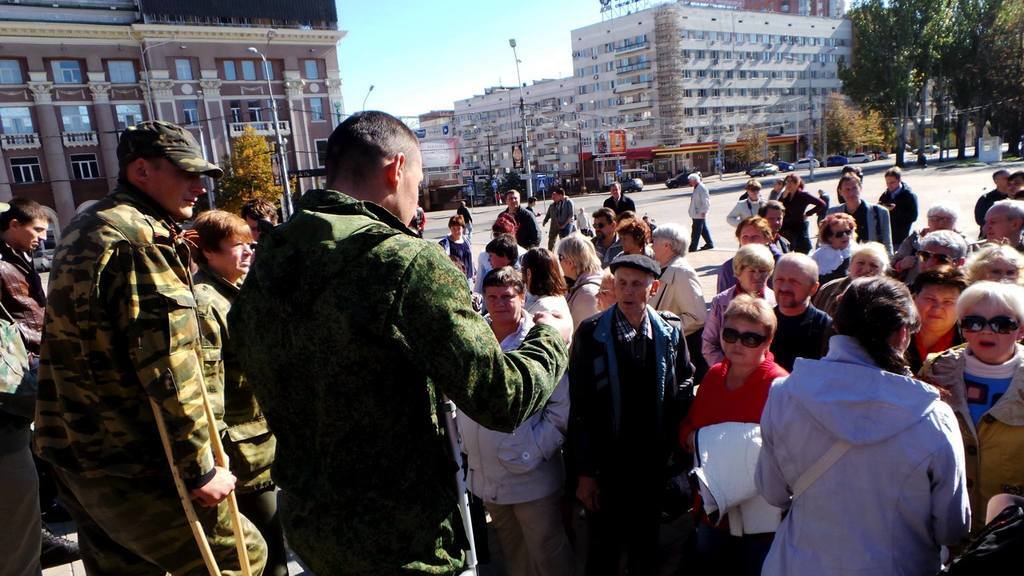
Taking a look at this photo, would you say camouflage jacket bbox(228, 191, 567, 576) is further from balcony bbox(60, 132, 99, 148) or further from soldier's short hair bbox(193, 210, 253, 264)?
balcony bbox(60, 132, 99, 148)

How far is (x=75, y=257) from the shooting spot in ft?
7.03

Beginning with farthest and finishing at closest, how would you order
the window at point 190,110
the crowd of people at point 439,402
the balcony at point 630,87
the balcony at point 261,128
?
1. the balcony at point 630,87
2. the balcony at point 261,128
3. the window at point 190,110
4. the crowd of people at point 439,402

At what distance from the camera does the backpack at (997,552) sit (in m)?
1.15

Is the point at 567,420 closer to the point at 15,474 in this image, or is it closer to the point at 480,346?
the point at 480,346

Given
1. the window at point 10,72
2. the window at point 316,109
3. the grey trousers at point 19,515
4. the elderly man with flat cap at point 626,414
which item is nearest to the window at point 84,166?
the window at point 10,72

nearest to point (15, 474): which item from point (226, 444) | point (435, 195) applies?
point (226, 444)

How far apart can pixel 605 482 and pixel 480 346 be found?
202 centimetres

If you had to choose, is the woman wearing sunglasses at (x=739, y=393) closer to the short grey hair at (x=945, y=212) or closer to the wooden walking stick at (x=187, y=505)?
the wooden walking stick at (x=187, y=505)

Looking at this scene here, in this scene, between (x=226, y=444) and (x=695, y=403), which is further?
(x=695, y=403)

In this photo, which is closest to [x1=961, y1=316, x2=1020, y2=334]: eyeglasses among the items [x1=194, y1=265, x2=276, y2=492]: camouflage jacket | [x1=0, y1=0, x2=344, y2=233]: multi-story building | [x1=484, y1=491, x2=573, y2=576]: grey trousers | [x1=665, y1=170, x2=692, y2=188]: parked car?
[x1=484, y1=491, x2=573, y2=576]: grey trousers

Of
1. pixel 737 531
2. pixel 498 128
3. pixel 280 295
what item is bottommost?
pixel 737 531

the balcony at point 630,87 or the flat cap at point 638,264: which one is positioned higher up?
the balcony at point 630,87

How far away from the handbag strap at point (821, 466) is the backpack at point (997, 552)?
2.02 ft

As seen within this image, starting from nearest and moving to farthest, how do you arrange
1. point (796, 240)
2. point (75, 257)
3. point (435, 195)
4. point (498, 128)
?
point (75, 257) < point (796, 240) < point (435, 195) < point (498, 128)
